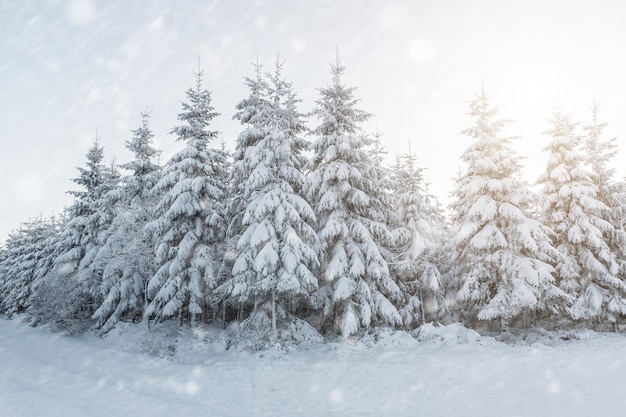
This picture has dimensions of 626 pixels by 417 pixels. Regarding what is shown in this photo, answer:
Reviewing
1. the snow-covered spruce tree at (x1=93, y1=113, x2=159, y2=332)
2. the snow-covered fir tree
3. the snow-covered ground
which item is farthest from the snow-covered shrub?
the snow-covered fir tree

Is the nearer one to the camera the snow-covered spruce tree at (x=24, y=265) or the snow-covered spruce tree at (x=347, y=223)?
the snow-covered spruce tree at (x=347, y=223)

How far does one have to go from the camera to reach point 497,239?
2012 cm

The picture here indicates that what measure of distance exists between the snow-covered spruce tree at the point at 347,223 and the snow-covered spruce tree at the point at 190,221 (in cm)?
694

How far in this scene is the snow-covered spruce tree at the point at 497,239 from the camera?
62.8 feet

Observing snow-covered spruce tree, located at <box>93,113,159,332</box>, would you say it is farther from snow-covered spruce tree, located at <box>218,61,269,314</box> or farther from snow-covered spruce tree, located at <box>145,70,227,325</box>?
snow-covered spruce tree, located at <box>218,61,269,314</box>

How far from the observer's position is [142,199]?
29.6 meters

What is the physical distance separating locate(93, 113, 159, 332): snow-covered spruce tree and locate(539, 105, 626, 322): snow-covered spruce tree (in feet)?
86.0

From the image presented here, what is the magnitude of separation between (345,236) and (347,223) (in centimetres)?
111

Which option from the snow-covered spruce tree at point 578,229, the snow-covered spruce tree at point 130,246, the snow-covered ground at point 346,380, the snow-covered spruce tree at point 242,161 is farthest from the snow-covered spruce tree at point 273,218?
the snow-covered spruce tree at point 578,229

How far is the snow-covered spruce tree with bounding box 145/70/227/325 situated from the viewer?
23.1 metres

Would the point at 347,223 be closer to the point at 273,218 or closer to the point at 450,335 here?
the point at 273,218

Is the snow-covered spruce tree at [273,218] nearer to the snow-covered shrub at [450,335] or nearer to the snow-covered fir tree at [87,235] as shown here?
the snow-covered shrub at [450,335]

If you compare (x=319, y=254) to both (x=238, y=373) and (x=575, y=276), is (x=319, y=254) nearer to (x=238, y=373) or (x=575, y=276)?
(x=238, y=373)

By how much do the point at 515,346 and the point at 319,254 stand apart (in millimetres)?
10511
